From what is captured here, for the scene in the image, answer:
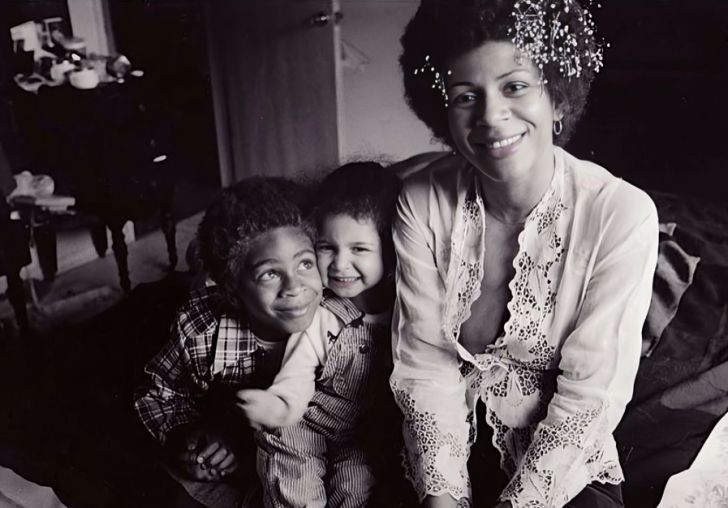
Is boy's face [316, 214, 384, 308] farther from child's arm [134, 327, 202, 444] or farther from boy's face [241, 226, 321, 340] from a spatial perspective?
child's arm [134, 327, 202, 444]

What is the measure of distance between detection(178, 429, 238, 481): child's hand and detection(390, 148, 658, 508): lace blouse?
0.80ft

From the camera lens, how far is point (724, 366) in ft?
3.58

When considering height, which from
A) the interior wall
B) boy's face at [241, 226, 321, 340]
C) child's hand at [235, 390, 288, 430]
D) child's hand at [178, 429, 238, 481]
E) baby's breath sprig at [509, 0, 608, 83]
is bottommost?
child's hand at [178, 429, 238, 481]

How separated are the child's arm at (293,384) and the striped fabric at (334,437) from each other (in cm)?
1

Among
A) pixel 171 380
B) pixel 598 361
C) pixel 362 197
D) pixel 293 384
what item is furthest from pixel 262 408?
pixel 598 361

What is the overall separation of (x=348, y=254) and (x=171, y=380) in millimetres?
307

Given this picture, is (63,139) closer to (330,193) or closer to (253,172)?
(253,172)

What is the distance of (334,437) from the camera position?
2.85 ft

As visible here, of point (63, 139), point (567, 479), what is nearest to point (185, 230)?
point (63, 139)

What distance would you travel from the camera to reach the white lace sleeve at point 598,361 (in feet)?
2.31

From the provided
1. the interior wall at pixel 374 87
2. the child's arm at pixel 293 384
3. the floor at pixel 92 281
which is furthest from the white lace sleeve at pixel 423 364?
the floor at pixel 92 281

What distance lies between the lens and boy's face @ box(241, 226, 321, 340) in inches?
31.9

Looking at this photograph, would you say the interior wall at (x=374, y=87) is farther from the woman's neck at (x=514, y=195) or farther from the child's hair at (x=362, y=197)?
the woman's neck at (x=514, y=195)

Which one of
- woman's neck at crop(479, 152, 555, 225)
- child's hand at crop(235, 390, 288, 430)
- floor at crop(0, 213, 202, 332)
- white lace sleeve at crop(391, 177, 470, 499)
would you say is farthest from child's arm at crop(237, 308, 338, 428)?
floor at crop(0, 213, 202, 332)
